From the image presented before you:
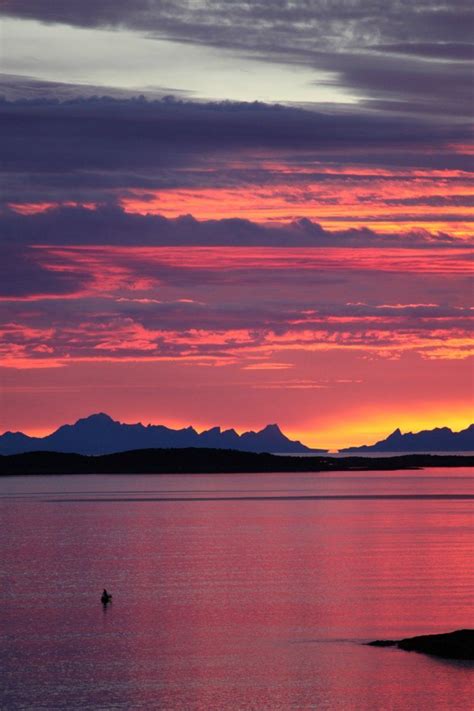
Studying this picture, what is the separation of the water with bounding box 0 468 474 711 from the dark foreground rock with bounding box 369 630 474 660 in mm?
909

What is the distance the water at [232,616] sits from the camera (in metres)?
50.8

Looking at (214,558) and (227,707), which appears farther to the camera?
(214,558)

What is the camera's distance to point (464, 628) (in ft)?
208

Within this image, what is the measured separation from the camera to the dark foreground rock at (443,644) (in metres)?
55.3

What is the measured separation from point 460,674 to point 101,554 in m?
59.4

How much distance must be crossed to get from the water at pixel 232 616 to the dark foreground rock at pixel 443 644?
909mm

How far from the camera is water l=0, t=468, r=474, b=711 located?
167 ft

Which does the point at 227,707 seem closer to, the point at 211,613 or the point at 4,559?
the point at 211,613

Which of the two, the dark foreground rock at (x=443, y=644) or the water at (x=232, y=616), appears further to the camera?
the dark foreground rock at (x=443, y=644)

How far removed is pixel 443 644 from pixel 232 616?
1577cm

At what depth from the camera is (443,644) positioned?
56250 millimetres

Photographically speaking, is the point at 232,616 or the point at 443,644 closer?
the point at 443,644

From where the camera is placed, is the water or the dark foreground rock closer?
the water

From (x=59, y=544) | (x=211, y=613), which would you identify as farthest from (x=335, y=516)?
(x=211, y=613)
